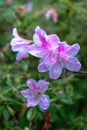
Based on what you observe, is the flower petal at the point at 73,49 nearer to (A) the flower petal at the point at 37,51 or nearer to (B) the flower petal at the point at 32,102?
(A) the flower petal at the point at 37,51

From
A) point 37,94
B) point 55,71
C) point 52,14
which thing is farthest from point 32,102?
point 52,14

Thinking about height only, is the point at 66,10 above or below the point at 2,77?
above

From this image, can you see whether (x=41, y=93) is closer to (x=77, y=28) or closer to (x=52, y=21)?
(x=77, y=28)

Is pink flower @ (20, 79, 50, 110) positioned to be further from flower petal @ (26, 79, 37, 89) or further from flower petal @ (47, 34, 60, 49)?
flower petal @ (47, 34, 60, 49)

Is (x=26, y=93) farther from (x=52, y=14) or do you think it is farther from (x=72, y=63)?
(x=52, y=14)

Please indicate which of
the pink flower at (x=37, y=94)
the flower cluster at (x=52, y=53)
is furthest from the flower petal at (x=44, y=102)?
the flower cluster at (x=52, y=53)

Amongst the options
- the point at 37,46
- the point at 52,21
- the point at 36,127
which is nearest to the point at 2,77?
the point at 36,127
